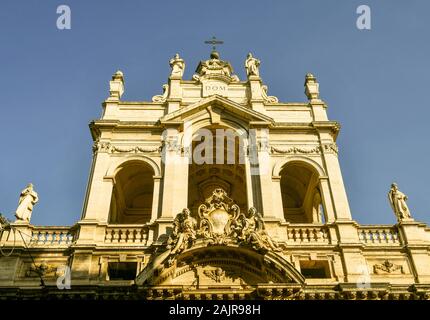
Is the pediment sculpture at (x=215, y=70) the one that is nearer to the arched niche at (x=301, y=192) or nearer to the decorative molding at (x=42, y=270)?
the arched niche at (x=301, y=192)

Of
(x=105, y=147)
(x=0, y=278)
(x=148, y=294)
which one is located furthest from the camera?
(x=105, y=147)

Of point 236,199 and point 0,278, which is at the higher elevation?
point 236,199

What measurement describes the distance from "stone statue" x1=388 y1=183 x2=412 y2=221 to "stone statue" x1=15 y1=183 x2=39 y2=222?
14.9 meters

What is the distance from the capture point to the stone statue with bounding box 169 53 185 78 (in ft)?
83.7

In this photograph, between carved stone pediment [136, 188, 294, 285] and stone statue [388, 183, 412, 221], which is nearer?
carved stone pediment [136, 188, 294, 285]

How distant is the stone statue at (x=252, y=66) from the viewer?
25609mm

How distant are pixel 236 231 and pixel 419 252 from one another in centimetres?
716

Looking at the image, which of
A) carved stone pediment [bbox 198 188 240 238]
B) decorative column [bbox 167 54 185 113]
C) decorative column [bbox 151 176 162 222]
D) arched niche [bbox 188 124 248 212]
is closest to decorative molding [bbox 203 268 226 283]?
carved stone pediment [bbox 198 188 240 238]

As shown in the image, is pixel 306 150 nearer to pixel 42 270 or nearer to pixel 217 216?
pixel 217 216

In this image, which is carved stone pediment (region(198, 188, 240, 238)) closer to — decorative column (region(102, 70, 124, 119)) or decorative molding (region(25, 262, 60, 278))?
decorative molding (region(25, 262, 60, 278))

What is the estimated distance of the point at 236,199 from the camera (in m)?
25.0

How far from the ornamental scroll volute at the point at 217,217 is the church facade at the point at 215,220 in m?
0.04
